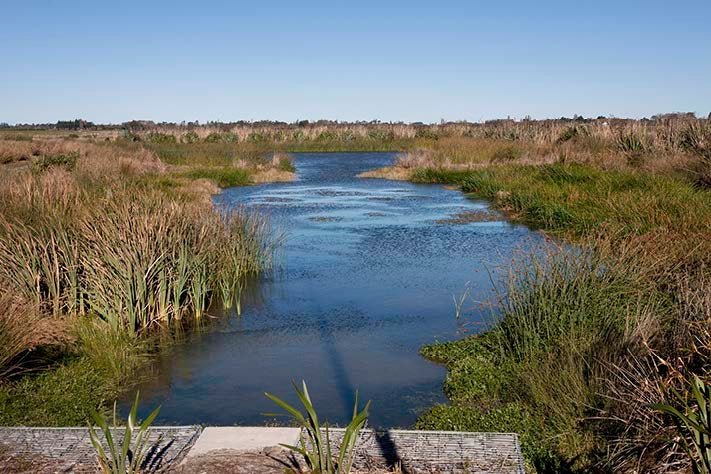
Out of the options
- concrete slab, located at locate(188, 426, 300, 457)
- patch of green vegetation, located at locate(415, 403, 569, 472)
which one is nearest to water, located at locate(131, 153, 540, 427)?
patch of green vegetation, located at locate(415, 403, 569, 472)

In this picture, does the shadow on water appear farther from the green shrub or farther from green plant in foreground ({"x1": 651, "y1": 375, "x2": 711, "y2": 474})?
the green shrub

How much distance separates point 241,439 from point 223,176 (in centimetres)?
2385

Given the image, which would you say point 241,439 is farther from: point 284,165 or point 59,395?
point 284,165

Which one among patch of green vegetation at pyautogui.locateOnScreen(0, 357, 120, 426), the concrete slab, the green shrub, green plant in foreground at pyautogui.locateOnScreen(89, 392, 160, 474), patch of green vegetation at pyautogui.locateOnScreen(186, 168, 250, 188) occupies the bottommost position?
patch of green vegetation at pyautogui.locateOnScreen(0, 357, 120, 426)

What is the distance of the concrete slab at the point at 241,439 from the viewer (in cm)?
455

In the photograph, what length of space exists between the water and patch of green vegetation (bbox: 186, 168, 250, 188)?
10.1 metres

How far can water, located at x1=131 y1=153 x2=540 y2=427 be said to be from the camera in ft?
22.3

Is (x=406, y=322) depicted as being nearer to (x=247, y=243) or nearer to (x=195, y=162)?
(x=247, y=243)

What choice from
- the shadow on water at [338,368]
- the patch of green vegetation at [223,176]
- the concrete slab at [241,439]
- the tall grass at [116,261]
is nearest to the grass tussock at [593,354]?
the shadow on water at [338,368]

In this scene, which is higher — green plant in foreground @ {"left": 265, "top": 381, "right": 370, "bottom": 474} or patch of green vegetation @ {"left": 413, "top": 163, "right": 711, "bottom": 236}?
patch of green vegetation @ {"left": 413, "top": 163, "right": 711, "bottom": 236}

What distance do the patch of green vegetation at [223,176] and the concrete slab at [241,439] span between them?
72.9 feet

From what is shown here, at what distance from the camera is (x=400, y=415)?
6.36m

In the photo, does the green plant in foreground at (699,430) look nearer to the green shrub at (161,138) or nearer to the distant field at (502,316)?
the distant field at (502,316)

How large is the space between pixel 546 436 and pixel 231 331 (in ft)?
15.4
